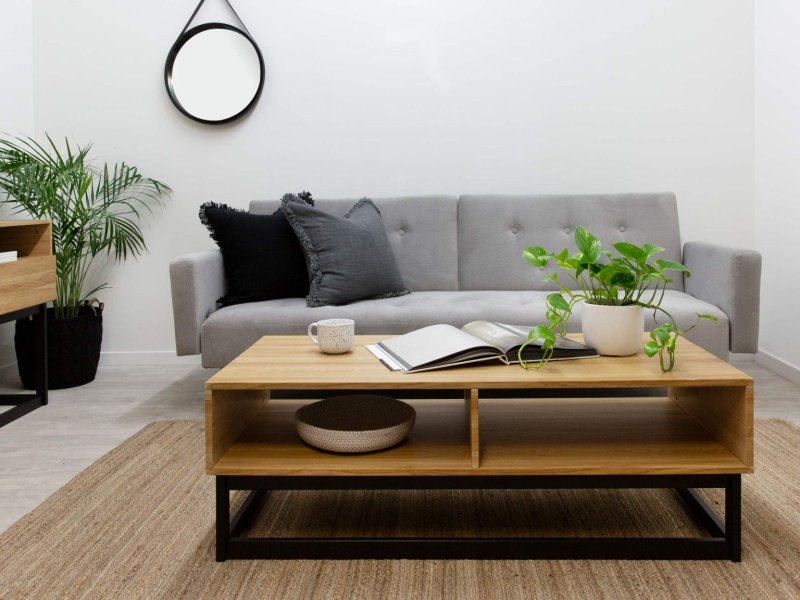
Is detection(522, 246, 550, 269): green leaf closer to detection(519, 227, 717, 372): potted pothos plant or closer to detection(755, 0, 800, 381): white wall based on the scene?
detection(519, 227, 717, 372): potted pothos plant

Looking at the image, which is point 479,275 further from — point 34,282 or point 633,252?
point 34,282

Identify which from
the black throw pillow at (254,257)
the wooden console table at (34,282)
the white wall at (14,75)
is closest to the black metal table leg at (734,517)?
the black throw pillow at (254,257)

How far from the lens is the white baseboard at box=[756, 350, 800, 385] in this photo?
2773 millimetres

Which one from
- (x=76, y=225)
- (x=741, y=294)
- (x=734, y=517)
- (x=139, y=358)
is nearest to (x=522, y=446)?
(x=734, y=517)

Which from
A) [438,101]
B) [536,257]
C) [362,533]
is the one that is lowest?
[362,533]

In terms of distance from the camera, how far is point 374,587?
4.11 feet

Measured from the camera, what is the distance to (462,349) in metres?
1.37

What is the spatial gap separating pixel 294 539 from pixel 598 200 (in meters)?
2.02

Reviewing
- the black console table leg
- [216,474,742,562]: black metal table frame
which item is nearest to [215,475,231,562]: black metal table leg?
[216,474,742,562]: black metal table frame

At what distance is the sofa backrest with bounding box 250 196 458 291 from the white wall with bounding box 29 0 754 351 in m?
0.34

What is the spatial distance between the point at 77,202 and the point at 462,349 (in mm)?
Result: 2167

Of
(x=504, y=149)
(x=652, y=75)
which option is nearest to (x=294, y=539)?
(x=504, y=149)

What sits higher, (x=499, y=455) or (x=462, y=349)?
(x=462, y=349)

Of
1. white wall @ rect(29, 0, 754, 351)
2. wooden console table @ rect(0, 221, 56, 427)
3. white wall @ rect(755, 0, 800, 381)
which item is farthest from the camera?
white wall @ rect(29, 0, 754, 351)
